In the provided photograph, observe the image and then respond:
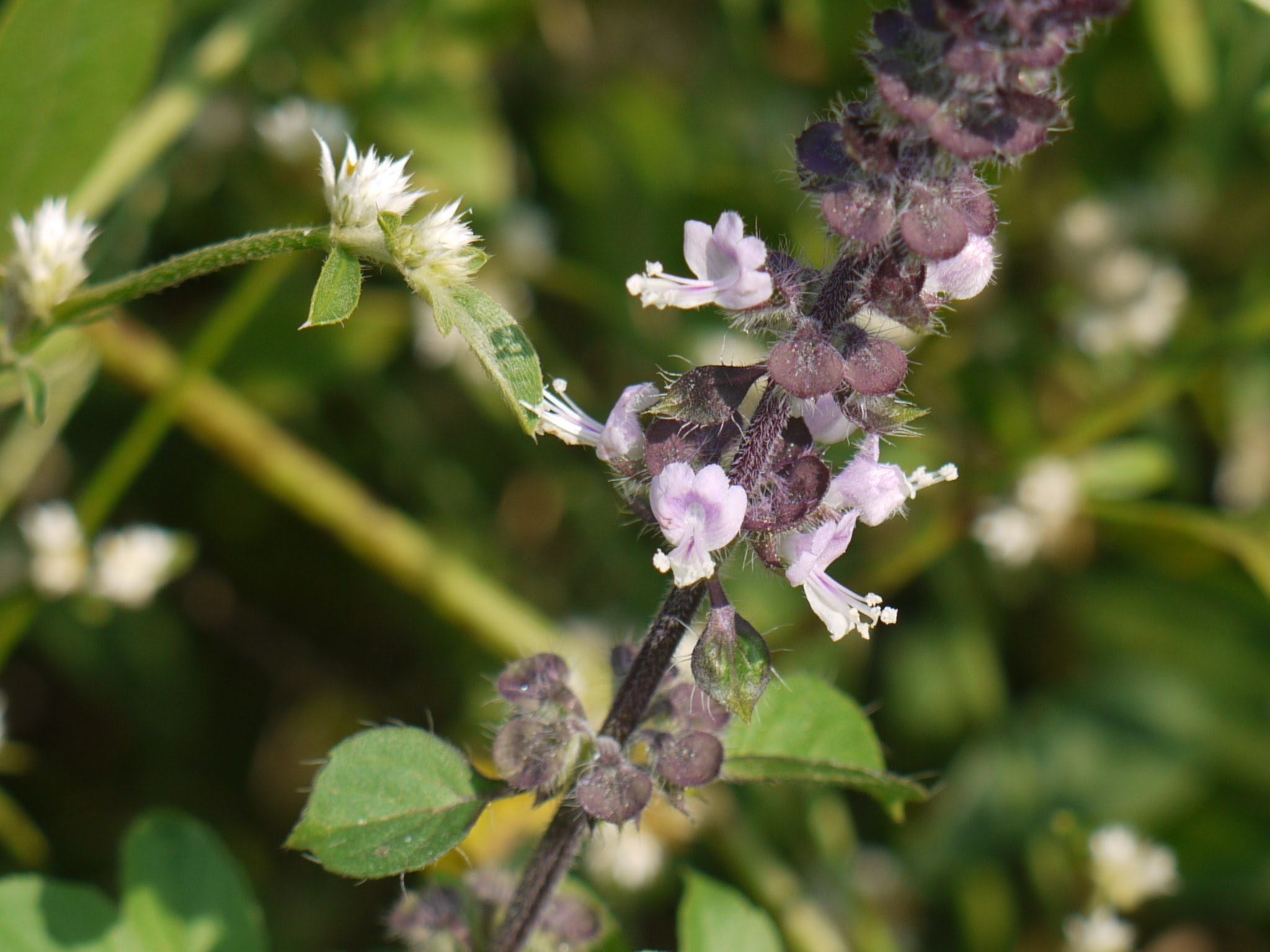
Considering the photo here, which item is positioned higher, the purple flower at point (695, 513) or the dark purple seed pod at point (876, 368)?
the dark purple seed pod at point (876, 368)

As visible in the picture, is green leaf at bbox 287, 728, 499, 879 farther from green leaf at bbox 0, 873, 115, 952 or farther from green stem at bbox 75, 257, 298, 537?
green stem at bbox 75, 257, 298, 537

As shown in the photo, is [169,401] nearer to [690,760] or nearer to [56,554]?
[56,554]

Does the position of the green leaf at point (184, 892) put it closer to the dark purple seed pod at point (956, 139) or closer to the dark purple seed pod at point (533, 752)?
the dark purple seed pod at point (533, 752)

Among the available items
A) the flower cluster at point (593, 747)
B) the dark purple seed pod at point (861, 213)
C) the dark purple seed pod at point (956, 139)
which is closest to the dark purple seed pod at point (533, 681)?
the flower cluster at point (593, 747)

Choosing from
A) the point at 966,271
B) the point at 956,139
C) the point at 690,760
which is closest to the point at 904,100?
the point at 956,139

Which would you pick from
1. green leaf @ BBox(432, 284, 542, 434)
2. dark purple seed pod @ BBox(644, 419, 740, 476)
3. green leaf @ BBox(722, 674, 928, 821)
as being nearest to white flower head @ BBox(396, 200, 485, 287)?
green leaf @ BBox(432, 284, 542, 434)

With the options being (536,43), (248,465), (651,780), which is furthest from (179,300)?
Result: (651,780)
